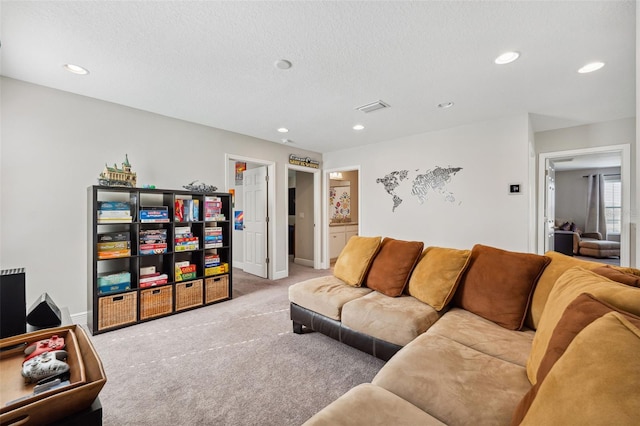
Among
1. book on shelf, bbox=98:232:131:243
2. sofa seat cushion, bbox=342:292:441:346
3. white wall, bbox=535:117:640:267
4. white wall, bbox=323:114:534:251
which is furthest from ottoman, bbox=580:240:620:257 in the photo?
book on shelf, bbox=98:232:131:243

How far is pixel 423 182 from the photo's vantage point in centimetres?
431

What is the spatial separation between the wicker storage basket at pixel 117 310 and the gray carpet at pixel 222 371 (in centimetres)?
12

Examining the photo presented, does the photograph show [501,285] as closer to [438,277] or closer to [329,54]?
[438,277]

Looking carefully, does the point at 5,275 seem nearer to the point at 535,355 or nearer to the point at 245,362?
the point at 245,362

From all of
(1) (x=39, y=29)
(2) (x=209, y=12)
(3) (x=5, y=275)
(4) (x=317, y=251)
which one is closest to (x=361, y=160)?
(4) (x=317, y=251)

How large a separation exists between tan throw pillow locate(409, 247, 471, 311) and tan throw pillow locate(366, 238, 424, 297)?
93 mm

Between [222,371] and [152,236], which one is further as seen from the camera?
[152,236]

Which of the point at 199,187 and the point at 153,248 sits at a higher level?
the point at 199,187

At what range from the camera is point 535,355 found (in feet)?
3.80

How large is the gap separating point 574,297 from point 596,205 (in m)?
9.48

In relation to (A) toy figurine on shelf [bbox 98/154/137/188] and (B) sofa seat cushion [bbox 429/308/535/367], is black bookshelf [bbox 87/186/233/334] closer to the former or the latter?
(A) toy figurine on shelf [bbox 98/154/137/188]

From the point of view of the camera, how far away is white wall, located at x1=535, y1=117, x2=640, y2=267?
343 cm

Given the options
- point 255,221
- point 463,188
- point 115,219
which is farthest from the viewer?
point 255,221

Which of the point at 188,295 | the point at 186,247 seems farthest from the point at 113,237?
the point at 188,295
